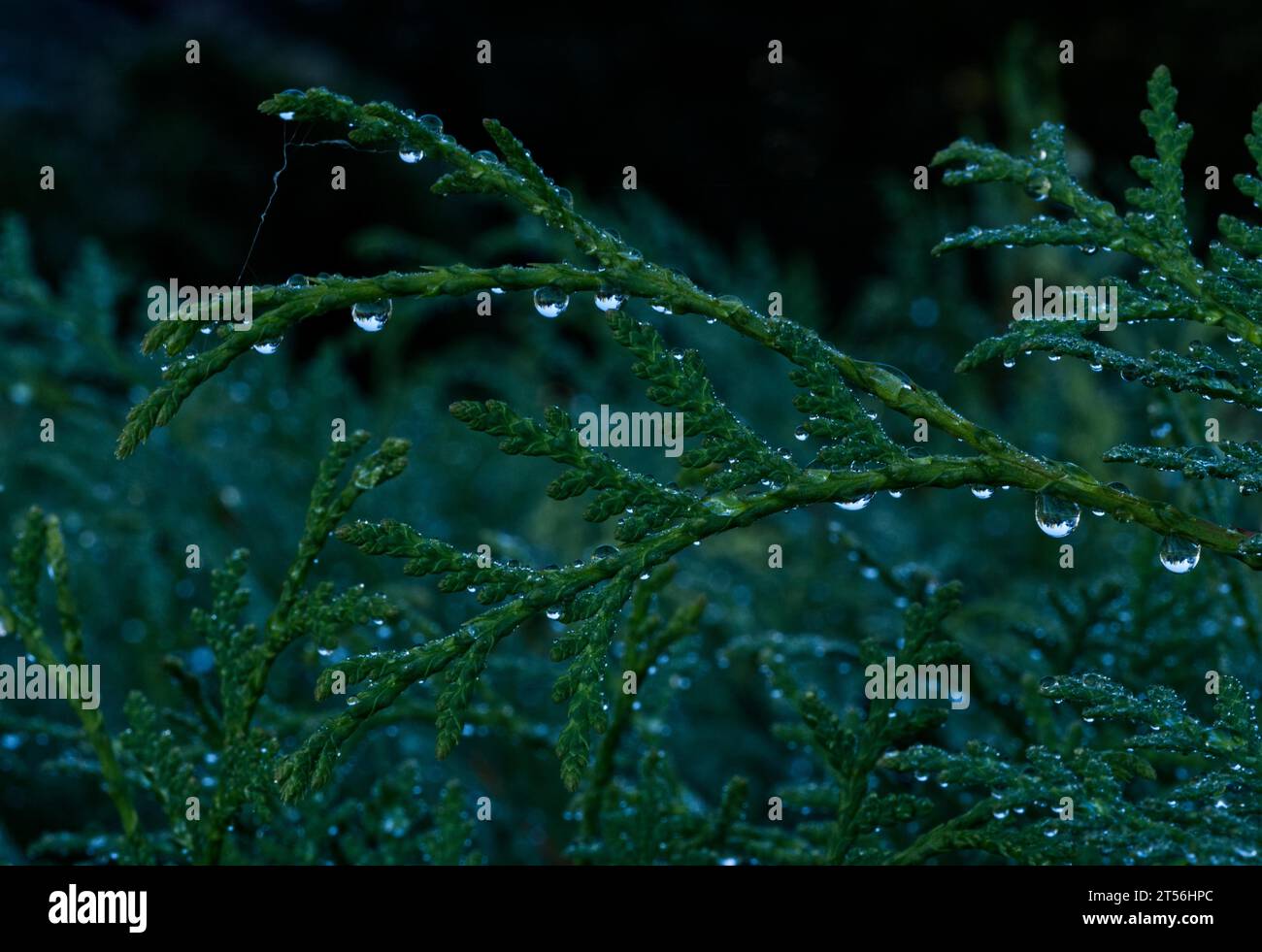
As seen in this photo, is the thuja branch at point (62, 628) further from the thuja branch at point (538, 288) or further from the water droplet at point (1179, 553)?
the water droplet at point (1179, 553)

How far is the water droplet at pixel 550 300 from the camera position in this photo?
1.07 m

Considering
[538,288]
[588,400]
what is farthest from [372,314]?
[588,400]

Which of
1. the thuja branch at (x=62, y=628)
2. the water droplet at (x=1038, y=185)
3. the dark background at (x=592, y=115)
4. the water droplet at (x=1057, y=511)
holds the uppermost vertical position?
the dark background at (x=592, y=115)

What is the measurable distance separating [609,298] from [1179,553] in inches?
21.7

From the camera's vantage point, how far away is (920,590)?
145 centimetres

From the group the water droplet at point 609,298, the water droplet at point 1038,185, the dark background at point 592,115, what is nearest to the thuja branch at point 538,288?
the water droplet at point 609,298

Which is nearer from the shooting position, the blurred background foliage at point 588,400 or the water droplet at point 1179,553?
the water droplet at point 1179,553

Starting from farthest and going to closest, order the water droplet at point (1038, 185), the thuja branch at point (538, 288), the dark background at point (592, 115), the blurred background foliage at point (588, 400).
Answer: the dark background at point (592, 115) < the blurred background foliage at point (588, 400) < the water droplet at point (1038, 185) < the thuja branch at point (538, 288)

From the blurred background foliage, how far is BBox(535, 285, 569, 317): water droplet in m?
0.58

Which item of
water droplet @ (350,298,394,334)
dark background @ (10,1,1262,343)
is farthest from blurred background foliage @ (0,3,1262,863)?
water droplet @ (350,298,394,334)

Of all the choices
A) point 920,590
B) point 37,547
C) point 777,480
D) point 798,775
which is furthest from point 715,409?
point 798,775

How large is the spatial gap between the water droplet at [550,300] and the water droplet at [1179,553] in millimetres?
577

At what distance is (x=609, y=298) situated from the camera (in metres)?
1.05

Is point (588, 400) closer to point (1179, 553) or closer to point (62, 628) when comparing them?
point (62, 628)
